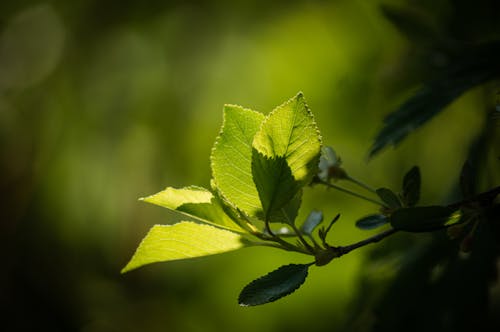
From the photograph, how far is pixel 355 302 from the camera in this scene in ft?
3.50

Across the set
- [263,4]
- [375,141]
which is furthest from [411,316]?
[263,4]

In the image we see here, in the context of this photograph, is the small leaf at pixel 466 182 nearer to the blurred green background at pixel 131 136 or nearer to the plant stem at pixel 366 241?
the plant stem at pixel 366 241

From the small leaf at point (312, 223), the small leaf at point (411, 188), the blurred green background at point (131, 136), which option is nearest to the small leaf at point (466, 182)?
the small leaf at point (411, 188)

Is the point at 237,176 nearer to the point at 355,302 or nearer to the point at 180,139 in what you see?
the point at 355,302

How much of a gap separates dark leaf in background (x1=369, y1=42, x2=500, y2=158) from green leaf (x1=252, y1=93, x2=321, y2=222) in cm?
29

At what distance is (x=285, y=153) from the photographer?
49cm

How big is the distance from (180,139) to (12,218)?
687 millimetres

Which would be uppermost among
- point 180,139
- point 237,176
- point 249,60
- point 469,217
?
point 249,60

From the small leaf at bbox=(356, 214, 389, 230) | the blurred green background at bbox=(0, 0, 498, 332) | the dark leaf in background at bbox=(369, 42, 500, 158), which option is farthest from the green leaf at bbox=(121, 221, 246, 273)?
the blurred green background at bbox=(0, 0, 498, 332)

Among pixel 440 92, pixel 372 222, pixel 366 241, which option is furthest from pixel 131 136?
pixel 366 241

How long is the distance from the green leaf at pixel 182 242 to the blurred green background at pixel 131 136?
53.9 inches

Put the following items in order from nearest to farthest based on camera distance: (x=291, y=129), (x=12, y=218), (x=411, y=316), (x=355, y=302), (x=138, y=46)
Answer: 1. (x=291, y=129)
2. (x=411, y=316)
3. (x=355, y=302)
4. (x=12, y=218)
5. (x=138, y=46)

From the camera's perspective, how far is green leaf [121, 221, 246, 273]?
0.52 metres

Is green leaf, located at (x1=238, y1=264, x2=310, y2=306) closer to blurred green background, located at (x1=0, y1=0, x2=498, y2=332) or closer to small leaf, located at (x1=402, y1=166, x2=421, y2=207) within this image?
small leaf, located at (x1=402, y1=166, x2=421, y2=207)
